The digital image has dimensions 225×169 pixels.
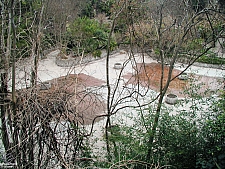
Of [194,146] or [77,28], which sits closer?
[194,146]

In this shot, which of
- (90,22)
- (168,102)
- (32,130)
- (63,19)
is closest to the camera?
(32,130)

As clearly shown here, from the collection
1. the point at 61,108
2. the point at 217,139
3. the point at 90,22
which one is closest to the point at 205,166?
the point at 217,139

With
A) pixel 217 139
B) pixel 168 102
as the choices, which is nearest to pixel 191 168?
pixel 217 139

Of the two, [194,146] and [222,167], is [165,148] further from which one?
[222,167]

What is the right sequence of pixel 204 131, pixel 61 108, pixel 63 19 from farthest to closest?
pixel 63 19
pixel 204 131
pixel 61 108

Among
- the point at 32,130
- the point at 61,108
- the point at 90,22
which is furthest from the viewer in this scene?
the point at 90,22

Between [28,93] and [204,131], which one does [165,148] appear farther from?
[28,93]

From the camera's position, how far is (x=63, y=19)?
58.0ft

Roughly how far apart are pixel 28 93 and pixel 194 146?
3391 millimetres

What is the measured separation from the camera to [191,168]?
5.14 m

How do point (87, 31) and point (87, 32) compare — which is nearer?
point (87, 32)

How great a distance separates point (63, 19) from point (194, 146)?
1502 cm

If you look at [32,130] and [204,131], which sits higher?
[32,130]

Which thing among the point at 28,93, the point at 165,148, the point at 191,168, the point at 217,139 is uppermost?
the point at 28,93
